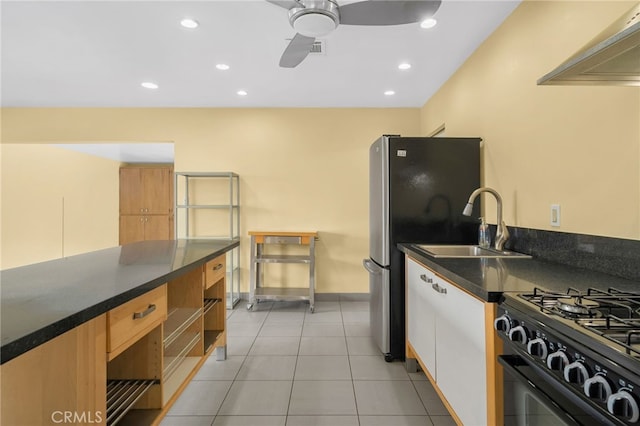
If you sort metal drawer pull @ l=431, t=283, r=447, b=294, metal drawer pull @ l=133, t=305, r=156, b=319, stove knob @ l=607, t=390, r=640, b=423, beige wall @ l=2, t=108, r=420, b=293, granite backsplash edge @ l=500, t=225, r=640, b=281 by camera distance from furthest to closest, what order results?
beige wall @ l=2, t=108, r=420, b=293 → metal drawer pull @ l=431, t=283, r=447, b=294 → granite backsplash edge @ l=500, t=225, r=640, b=281 → metal drawer pull @ l=133, t=305, r=156, b=319 → stove knob @ l=607, t=390, r=640, b=423

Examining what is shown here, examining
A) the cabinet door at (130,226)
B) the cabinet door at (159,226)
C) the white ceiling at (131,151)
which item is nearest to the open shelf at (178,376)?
the white ceiling at (131,151)

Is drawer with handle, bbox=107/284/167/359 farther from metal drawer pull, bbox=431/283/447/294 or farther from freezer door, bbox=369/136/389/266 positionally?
freezer door, bbox=369/136/389/266

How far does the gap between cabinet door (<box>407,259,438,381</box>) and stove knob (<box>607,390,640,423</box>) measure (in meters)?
1.03

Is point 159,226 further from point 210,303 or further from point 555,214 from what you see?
point 555,214

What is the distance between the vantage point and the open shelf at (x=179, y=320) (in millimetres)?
1635

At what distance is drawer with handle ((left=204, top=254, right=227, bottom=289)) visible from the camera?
1.90 m

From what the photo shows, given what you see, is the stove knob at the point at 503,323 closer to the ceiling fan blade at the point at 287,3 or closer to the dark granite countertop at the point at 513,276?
the dark granite countertop at the point at 513,276

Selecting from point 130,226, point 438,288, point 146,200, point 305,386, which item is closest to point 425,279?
point 438,288

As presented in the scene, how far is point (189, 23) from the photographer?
84.6 inches

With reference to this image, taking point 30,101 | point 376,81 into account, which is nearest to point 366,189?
point 376,81

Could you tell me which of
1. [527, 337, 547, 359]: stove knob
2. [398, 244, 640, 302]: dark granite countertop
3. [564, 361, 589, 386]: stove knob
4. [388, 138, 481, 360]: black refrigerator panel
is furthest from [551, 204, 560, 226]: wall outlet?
[564, 361, 589, 386]: stove knob

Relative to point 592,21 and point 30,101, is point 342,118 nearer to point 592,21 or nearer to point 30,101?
point 592,21

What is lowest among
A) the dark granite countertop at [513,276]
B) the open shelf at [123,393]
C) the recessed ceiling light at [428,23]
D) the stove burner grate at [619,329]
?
the open shelf at [123,393]

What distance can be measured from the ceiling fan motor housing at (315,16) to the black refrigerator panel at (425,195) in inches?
37.7
